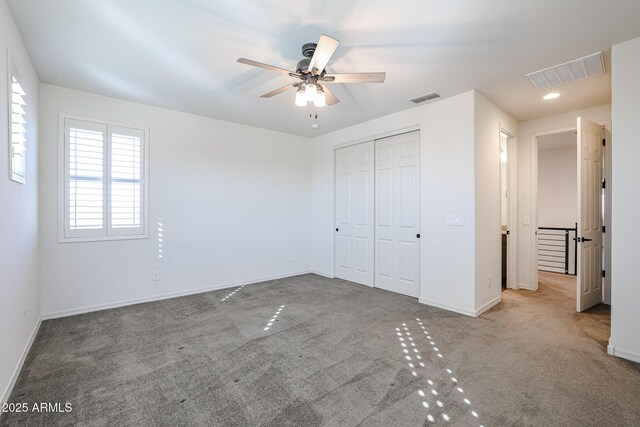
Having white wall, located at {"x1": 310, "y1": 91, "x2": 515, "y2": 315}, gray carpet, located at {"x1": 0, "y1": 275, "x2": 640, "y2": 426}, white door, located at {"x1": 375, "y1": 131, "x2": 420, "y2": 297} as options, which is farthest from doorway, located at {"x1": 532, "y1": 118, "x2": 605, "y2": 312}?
white door, located at {"x1": 375, "y1": 131, "x2": 420, "y2": 297}

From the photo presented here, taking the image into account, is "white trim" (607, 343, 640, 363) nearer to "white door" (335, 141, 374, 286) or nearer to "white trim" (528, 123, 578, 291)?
"white trim" (528, 123, 578, 291)

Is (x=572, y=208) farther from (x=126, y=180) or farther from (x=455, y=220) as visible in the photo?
(x=126, y=180)

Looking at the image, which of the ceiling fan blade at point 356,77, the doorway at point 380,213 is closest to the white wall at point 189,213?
the doorway at point 380,213

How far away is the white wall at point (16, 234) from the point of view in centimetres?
197

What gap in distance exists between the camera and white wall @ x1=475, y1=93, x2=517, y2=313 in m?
3.54

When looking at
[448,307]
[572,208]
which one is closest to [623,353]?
[448,307]

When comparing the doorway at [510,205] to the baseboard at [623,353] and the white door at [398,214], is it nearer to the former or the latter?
the white door at [398,214]

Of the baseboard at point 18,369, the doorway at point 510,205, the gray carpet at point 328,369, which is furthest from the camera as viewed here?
the doorway at point 510,205

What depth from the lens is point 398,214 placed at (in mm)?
4449

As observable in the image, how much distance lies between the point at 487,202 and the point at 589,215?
1258 millimetres

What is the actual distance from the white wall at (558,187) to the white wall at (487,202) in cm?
373

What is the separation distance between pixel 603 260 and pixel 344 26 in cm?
447

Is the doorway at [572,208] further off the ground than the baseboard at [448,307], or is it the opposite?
the doorway at [572,208]

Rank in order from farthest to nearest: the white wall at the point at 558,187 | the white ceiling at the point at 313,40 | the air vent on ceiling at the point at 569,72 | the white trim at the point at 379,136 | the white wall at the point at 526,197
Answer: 1. the white wall at the point at 558,187
2. the white wall at the point at 526,197
3. the white trim at the point at 379,136
4. the air vent on ceiling at the point at 569,72
5. the white ceiling at the point at 313,40
